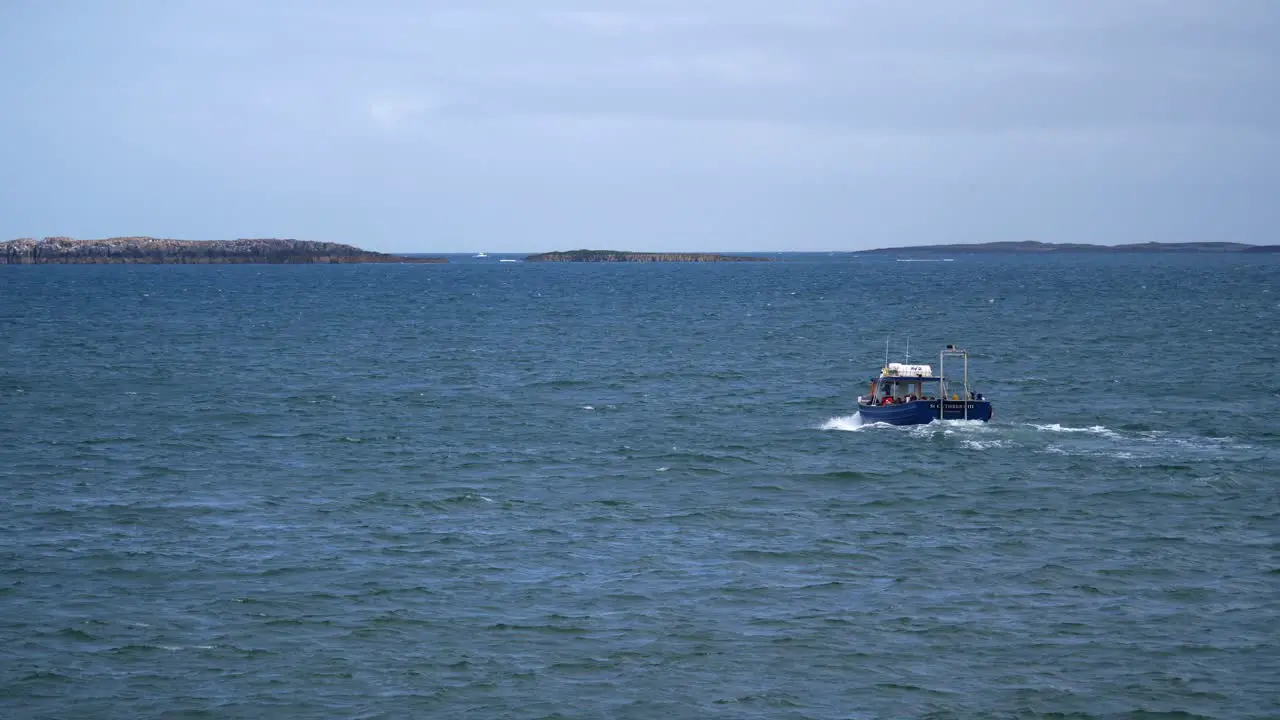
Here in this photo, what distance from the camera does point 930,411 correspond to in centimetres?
5550

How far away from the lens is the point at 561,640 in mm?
29078

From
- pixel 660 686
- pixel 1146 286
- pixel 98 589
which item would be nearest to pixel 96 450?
pixel 98 589

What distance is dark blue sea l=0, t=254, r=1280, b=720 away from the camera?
2658 cm

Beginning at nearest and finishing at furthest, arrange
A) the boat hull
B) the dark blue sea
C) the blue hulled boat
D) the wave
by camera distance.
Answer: the dark blue sea
the boat hull
the blue hulled boat
the wave

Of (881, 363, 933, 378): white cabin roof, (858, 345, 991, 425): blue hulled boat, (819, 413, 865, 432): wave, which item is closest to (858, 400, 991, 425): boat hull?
(858, 345, 991, 425): blue hulled boat

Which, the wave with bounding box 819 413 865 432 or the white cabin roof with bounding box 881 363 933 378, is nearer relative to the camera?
the white cabin roof with bounding box 881 363 933 378

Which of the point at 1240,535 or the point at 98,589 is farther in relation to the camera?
the point at 1240,535

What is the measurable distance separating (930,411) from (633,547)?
23.0 meters

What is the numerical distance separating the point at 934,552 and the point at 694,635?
9.50m

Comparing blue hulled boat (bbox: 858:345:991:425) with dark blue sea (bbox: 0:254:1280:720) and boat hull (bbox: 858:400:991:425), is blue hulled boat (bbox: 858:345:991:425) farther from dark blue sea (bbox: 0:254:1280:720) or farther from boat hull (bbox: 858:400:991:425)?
dark blue sea (bbox: 0:254:1280:720)

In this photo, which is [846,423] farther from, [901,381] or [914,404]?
[914,404]

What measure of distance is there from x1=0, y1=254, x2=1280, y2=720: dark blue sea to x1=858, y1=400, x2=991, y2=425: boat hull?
59 cm

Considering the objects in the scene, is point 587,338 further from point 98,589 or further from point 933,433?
point 98,589

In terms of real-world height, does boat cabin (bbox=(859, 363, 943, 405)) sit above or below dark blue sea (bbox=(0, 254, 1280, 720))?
above
